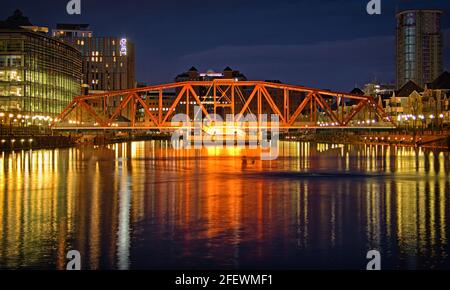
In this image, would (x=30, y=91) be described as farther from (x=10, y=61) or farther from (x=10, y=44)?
(x=10, y=44)

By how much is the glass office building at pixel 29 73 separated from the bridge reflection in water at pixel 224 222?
9686 centimetres

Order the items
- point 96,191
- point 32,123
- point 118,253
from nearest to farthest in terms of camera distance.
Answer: point 118,253 < point 96,191 < point 32,123

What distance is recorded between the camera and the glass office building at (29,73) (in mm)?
135625

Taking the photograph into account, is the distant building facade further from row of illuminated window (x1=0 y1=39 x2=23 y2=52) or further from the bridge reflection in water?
the bridge reflection in water

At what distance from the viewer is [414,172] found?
50125 millimetres

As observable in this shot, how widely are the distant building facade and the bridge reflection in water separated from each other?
96.4 metres

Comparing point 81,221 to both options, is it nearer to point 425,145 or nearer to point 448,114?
point 425,145

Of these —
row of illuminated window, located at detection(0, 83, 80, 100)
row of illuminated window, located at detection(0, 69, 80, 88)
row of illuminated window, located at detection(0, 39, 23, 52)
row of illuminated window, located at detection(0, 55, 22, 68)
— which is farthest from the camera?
row of illuminated window, located at detection(0, 39, 23, 52)

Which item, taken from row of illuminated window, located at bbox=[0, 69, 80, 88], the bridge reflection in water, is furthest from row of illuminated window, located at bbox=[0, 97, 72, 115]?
the bridge reflection in water

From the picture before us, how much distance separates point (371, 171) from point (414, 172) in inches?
140

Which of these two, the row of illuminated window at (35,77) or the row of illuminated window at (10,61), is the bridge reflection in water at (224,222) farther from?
the row of illuminated window at (10,61)

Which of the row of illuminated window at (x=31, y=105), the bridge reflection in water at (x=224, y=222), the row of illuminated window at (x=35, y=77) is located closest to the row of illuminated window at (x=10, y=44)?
the row of illuminated window at (x=35, y=77)

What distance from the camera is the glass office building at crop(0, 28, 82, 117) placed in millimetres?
135625

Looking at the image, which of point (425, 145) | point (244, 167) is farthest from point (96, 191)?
point (425, 145)
